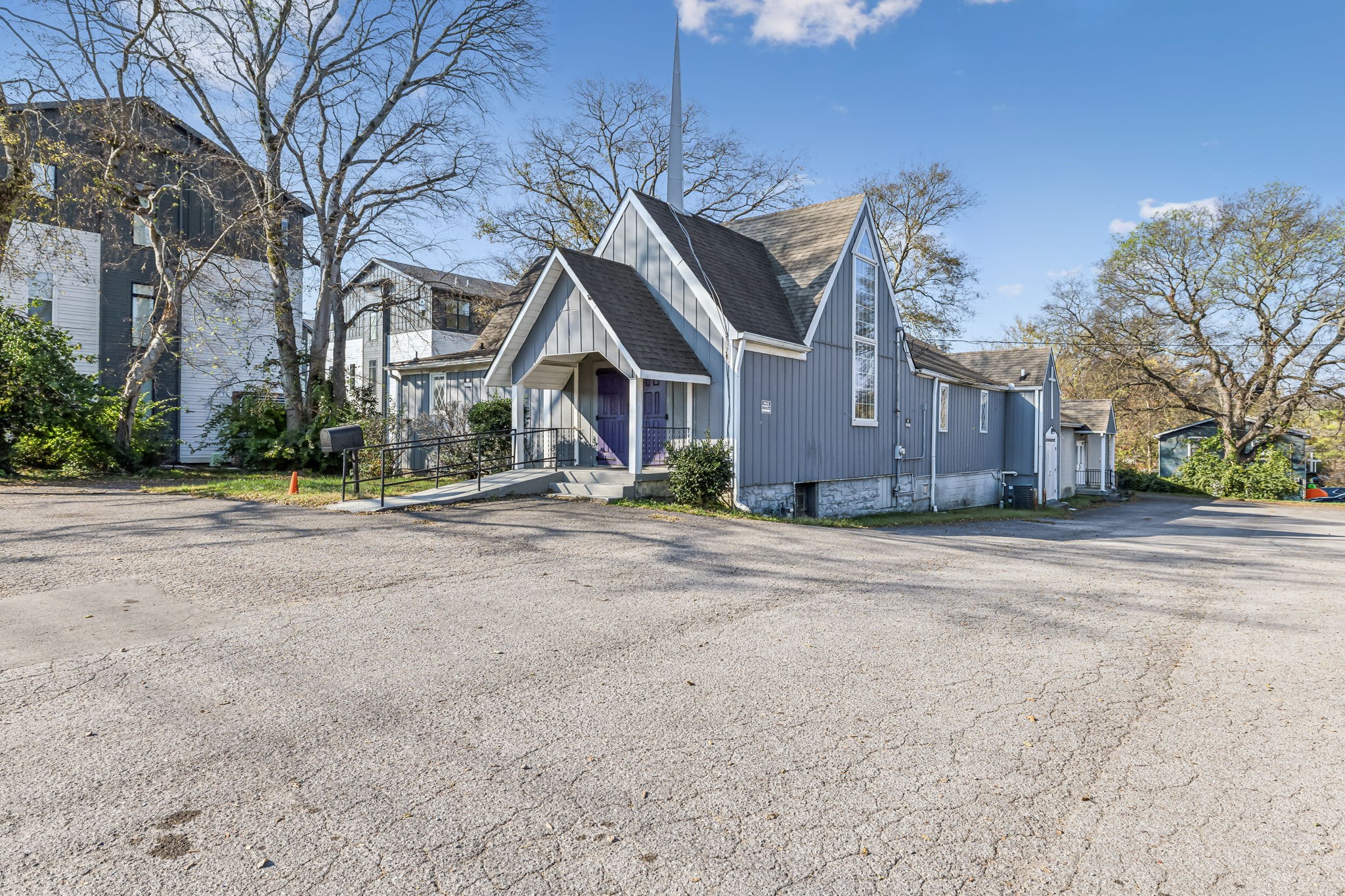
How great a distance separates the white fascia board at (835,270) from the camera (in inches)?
627

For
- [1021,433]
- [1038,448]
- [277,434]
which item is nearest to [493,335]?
[277,434]

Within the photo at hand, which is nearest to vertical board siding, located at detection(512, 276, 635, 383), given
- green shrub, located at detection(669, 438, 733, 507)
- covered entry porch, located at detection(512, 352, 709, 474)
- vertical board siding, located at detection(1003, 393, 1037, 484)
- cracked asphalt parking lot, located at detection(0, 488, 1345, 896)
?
covered entry porch, located at detection(512, 352, 709, 474)

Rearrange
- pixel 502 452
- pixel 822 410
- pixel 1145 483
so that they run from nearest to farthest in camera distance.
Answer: pixel 822 410 → pixel 502 452 → pixel 1145 483

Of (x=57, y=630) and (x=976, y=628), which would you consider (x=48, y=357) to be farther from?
(x=976, y=628)

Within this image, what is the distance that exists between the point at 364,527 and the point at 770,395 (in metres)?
7.91

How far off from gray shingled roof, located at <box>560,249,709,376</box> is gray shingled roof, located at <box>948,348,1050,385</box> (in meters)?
15.4

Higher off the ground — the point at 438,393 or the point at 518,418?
the point at 438,393

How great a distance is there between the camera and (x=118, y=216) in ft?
82.6

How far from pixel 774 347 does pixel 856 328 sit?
11.9 feet

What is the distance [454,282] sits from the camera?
1465 inches

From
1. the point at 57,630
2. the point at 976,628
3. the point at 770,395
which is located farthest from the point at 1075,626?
the point at 770,395

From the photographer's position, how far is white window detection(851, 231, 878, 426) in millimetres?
17625

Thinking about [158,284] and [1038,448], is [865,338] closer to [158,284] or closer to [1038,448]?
[1038,448]

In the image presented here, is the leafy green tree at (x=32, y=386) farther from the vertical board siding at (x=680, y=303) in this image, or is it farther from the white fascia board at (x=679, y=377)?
the white fascia board at (x=679, y=377)
